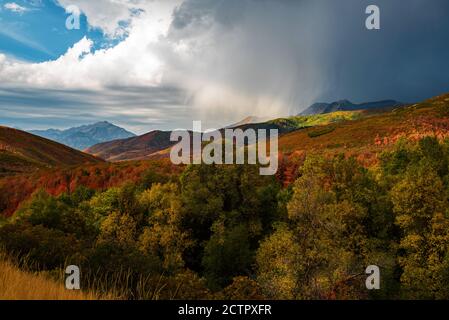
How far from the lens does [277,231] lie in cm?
3794

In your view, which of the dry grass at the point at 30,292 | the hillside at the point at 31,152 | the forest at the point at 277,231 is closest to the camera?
the dry grass at the point at 30,292

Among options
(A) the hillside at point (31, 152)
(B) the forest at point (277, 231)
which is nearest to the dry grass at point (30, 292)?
(B) the forest at point (277, 231)

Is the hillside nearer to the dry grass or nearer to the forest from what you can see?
the forest

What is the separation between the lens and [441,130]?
11600cm

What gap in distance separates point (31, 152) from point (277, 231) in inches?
6111

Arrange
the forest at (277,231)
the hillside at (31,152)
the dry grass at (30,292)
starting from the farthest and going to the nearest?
the hillside at (31,152) < the forest at (277,231) < the dry grass at (30,292)

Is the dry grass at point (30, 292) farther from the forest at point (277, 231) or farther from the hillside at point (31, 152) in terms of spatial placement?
the hillside at point (31, 152)

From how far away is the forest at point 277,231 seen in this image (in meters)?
26.4

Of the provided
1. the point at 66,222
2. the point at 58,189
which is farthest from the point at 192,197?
the point at 58,189

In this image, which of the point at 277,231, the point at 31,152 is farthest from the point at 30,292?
the point at 31,152

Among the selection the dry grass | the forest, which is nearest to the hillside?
the forest

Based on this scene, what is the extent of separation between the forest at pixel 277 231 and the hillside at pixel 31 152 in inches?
3563

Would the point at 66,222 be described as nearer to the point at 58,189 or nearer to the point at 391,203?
the point at 391,203

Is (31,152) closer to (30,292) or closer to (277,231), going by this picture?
(277,231)
